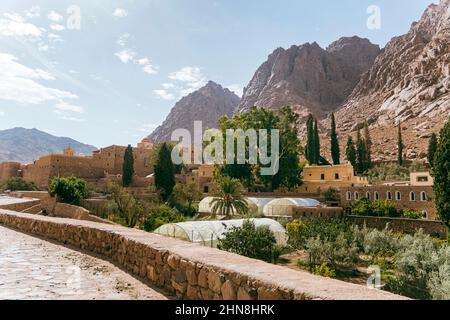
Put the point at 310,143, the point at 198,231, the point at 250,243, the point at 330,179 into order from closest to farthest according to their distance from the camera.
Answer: the point at 250,243
the point at 198,231
the point at 330,179
the point at 310,143

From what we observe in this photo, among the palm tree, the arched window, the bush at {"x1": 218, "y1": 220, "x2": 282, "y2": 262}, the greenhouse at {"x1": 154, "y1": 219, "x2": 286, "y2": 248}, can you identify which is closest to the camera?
the bush at {"x1": 218, "y1": 220, "x2": 282, "y2": 262}

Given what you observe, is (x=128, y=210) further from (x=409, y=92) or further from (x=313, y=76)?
(x=313, y=76)

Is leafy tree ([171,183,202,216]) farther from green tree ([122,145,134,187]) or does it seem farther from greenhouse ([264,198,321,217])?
green tree ([122,145,134,187])

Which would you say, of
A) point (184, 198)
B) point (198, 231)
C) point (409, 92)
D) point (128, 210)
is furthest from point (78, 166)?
point (409, 92)

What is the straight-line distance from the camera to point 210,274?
4.16 m

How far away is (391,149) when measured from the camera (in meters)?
72.1

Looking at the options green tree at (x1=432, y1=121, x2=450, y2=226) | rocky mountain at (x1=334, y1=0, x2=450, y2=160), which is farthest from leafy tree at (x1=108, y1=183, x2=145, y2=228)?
rocky mountain at (x1=334, y1=0, x2=450, y2=160)

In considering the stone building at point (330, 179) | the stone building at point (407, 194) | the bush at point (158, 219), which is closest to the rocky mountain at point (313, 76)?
the stone building at point (330, 179)

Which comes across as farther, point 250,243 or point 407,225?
point 407,225

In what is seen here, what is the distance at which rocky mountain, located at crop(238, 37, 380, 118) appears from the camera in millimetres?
129125

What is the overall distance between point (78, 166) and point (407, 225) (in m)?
49.5

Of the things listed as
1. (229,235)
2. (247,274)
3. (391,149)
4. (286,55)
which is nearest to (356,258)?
(229,235)

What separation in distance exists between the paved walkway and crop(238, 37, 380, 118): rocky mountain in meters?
117

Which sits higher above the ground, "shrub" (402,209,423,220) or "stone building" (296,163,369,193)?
"stone building" (296,163,369,193)
